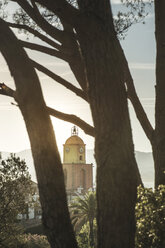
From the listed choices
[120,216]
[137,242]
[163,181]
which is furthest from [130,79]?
[120,216]

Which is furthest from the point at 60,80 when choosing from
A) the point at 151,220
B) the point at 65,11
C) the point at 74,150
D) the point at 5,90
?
the point at 74,150

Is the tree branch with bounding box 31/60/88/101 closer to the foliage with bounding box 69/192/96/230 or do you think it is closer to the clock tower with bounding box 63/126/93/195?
the foliage with bounding box 69/192/96/230

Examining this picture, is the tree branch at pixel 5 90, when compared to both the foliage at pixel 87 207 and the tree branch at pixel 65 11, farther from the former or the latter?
the foliage at pixel 87 207

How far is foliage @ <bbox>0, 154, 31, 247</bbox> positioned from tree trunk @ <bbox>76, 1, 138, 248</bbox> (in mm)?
10513

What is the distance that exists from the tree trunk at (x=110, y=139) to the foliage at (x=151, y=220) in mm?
3165

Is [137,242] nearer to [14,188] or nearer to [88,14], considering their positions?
[88,14]

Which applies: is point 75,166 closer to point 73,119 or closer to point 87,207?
point 87,207

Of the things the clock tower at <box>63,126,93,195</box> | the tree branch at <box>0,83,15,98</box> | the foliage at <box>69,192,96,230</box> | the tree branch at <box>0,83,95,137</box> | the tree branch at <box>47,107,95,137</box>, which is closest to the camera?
the tree branch at <box>0,83,15,98</box>

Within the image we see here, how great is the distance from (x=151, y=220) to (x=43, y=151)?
12.2 ft

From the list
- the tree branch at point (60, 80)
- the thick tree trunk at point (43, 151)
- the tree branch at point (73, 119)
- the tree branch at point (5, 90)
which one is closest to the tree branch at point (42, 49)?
the tree branch at point (60, 80)

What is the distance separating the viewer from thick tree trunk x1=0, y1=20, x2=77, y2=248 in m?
4.05

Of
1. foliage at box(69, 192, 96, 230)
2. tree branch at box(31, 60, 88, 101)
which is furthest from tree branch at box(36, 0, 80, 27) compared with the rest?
foliage at box(69, 192, 96, 230)

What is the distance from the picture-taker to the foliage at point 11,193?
1378 cm

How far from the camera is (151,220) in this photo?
Answer: 275 inches
